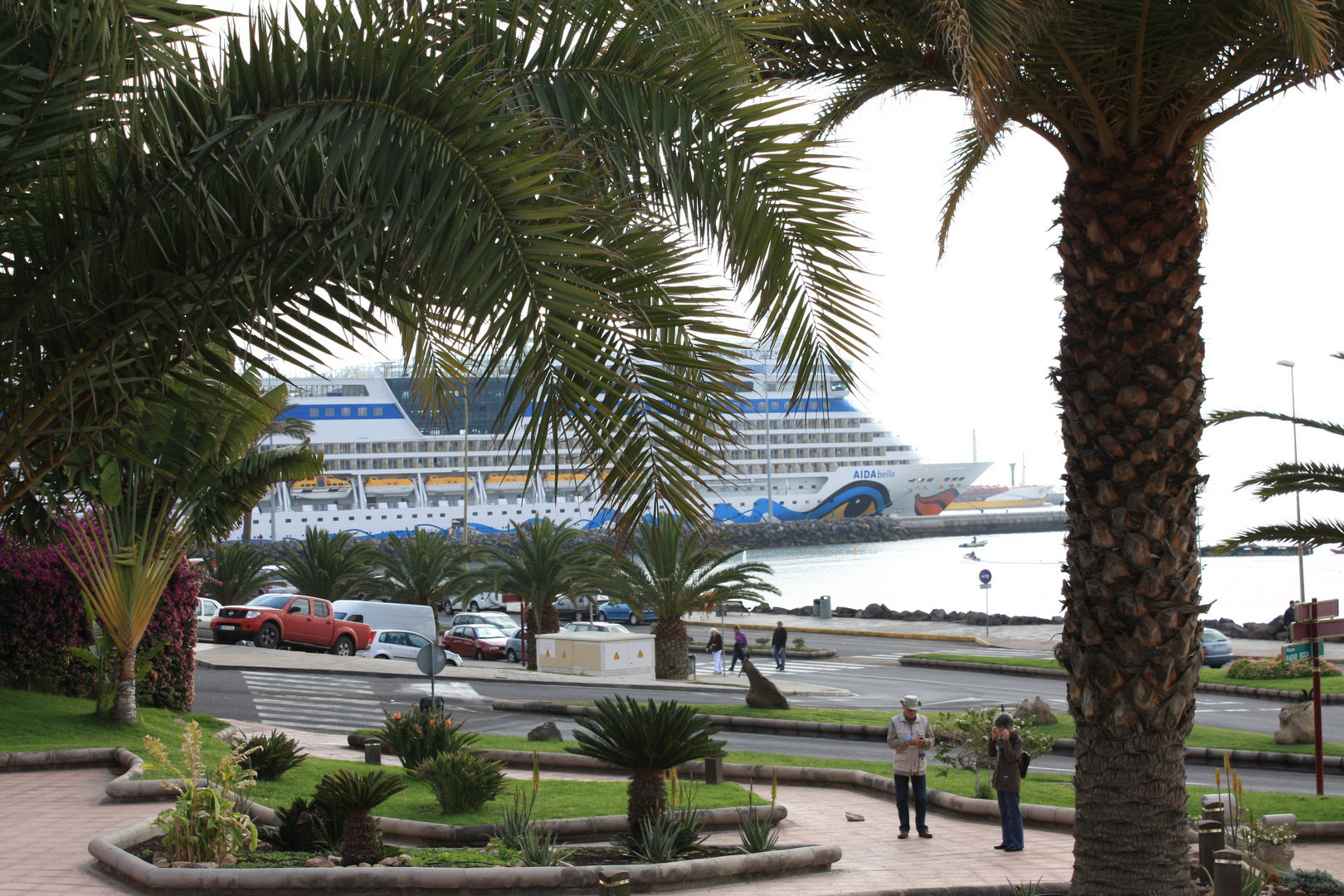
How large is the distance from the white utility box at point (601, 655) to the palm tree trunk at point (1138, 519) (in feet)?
66.9

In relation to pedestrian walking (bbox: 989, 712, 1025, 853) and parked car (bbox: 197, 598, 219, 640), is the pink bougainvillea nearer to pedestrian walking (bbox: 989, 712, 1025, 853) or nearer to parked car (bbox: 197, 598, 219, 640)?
pedestrian walking (bbox: 989, 712, 1025, 853)

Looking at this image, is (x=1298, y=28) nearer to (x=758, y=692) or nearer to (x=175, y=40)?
(x=175, y=40)

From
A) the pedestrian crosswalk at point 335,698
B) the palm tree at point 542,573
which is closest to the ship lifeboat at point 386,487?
the palm tree at point 542,573

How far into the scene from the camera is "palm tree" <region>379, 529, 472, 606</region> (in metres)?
34.4

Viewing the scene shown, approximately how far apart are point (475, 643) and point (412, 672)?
8.16 meters

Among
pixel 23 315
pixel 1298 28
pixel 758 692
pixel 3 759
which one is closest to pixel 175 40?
pixel 23 315

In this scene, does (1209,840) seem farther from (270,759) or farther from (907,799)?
(270,759)

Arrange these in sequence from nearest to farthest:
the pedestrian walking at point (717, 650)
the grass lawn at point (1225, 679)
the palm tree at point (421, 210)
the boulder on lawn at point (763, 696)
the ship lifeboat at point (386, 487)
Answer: the palm tree at point (421, 210)
the boulder on lawn at point (763, 696)
the grass lawn at point (1225, 679)
the pedestrian walking at point (717, 650)
the ship lifeboat at point (386, 487)

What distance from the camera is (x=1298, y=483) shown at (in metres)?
11.6

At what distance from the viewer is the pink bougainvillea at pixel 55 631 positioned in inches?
550

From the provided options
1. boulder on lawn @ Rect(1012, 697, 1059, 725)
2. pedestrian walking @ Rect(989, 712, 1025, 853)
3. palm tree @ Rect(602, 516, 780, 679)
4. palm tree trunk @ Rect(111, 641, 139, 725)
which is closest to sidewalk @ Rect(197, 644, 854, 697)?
palm tree @ Rect(602, 516, 780, 679)

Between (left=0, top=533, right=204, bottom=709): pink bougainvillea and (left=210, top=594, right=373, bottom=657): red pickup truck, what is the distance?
12.1 meters

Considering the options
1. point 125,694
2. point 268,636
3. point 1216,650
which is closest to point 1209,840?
point 125,694

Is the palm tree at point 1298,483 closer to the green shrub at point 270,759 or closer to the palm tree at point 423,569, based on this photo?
the green shrub at point 270,759
